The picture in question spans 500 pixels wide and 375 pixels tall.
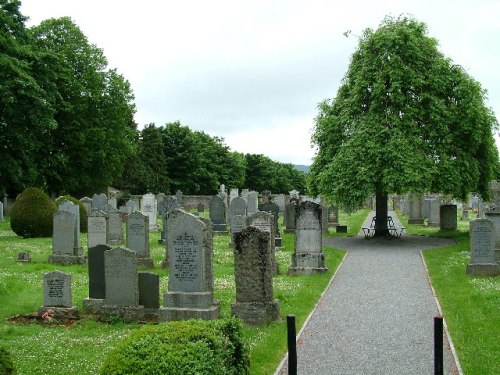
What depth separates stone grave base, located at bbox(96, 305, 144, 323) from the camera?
11.9 metres

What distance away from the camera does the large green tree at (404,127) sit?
2447cm

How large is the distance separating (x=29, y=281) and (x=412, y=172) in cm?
1519

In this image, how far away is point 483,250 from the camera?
1686 cm

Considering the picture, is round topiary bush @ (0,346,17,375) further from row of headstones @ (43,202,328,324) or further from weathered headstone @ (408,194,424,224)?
weathered headstone @ (408,194,424,224)

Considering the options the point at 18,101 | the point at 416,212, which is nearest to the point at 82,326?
the point at 18,101

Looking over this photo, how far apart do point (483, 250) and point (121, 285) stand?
10584 mm

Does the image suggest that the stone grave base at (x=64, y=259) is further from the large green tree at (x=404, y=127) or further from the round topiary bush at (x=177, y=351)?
the round topiary bush at (x=177, y=351)

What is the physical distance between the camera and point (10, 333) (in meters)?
10.8

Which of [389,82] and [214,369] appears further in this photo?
[389,82]

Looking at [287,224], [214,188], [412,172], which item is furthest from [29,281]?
[214,188]

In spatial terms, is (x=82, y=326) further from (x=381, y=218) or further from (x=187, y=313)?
(x=381, y=218)

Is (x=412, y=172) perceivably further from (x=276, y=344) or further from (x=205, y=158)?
(x=205, y=158)

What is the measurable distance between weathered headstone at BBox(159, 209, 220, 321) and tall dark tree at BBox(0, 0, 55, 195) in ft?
72.9

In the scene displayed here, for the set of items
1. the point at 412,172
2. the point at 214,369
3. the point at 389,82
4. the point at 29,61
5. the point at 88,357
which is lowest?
the point at 88,357
